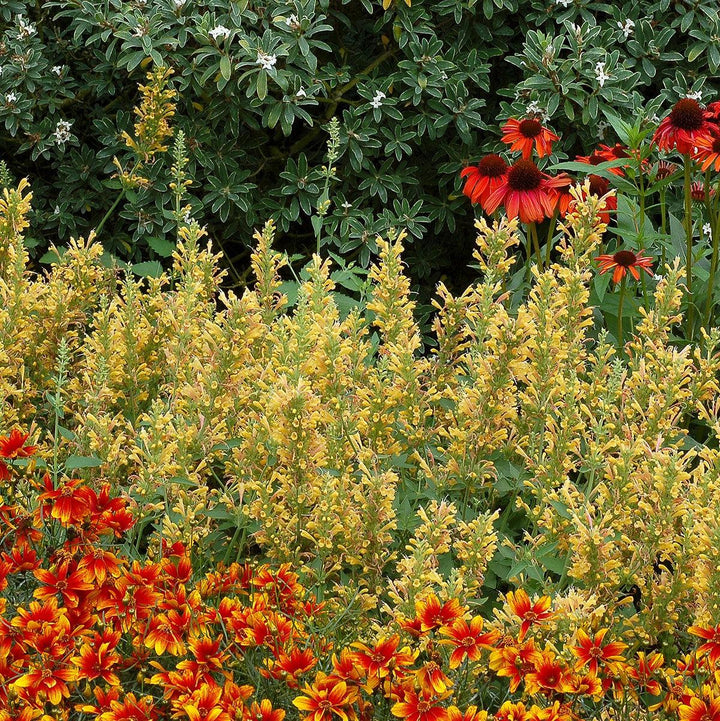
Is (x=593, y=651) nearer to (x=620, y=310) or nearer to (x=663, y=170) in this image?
(x=620, y=310)

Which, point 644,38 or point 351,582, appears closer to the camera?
point 351,582

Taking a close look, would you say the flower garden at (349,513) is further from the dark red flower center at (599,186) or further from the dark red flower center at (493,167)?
the dark red flower center at (493,167)

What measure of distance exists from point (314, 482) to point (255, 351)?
71 cm

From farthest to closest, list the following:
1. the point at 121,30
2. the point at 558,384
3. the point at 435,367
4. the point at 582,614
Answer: the point at 121,30 → the point at 435,367 → the point at 558,384 → the point at 582,614

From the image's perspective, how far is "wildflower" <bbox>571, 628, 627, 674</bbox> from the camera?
1651 mm

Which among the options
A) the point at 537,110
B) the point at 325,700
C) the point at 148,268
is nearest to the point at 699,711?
the point at 325,700

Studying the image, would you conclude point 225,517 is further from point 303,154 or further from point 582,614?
point 303,154

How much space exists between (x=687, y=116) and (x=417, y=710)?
6.51ft

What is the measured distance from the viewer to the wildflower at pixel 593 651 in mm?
1651

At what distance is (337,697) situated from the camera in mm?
1599

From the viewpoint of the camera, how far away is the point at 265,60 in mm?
3758

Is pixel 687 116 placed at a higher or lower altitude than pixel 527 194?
higher

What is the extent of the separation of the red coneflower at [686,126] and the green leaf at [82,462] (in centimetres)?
186

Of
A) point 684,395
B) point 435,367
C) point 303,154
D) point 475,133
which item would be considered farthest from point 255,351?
point 475,133
